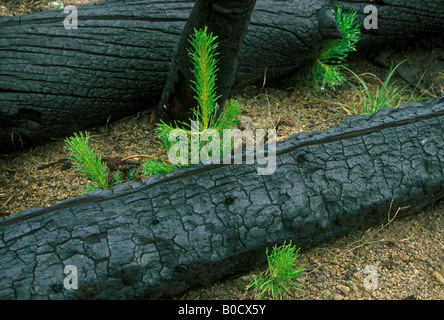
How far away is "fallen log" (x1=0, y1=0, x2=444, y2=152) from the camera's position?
91.0 inches

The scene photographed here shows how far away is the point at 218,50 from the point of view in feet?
6.28

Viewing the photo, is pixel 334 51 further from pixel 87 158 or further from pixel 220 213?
pixel 87 158

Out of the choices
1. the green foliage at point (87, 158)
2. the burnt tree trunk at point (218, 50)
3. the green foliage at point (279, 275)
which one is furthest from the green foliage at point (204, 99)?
the green foliage at point (279, 275)

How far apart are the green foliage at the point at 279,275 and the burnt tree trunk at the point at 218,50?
80 centimetres

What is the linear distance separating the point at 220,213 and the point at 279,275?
1.16ft

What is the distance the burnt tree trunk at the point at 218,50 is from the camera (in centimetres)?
178

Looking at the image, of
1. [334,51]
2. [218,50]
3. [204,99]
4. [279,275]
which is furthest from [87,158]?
[334,51]

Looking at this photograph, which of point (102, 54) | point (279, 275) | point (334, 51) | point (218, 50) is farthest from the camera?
point (334, 51)

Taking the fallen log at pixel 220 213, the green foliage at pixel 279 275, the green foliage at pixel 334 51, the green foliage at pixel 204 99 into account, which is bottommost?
the green foliage at pixel 279 275

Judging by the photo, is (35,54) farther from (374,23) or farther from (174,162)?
(374,23)

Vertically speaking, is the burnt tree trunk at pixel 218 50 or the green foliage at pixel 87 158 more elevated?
the burnt tree trunk at pixel 218 50

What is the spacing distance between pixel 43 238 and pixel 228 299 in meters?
0.78

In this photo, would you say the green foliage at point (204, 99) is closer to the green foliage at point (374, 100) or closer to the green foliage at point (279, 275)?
the green foliage at point (279, 275)

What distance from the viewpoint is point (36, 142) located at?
2.46 meters
